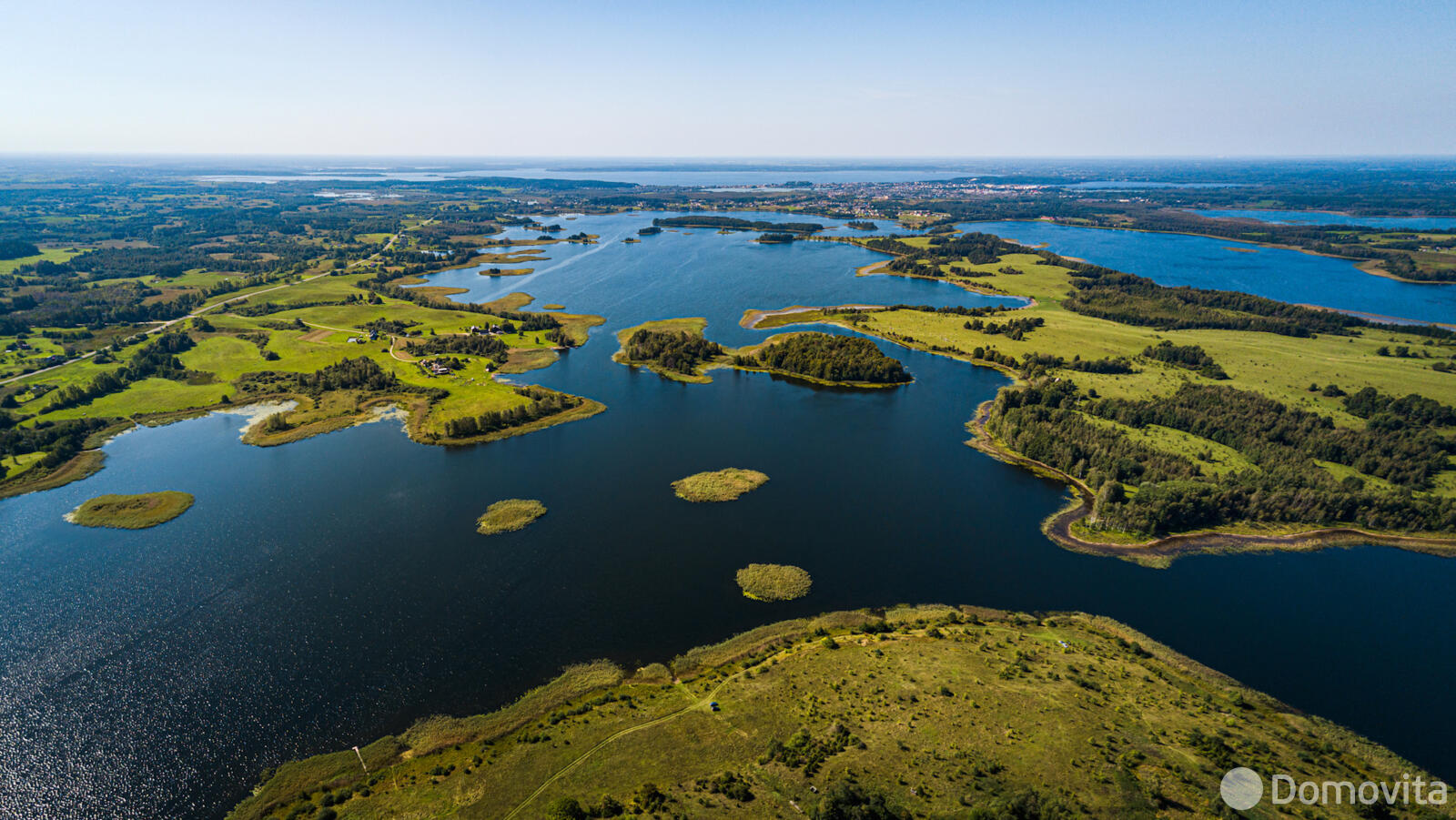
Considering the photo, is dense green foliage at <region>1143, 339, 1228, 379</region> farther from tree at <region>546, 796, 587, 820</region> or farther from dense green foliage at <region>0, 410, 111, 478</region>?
dense green foliage at <region>0, 410, 111, 478</region>

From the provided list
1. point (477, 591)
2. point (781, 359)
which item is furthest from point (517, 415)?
point (781, 359)

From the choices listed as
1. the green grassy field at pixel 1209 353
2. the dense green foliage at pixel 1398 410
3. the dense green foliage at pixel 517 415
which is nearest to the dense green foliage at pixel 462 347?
the dense green foliage at pixel 517 415

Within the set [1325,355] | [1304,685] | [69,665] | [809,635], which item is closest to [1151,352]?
[1325,355]

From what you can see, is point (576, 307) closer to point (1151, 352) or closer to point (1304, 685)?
point (1151, 352)

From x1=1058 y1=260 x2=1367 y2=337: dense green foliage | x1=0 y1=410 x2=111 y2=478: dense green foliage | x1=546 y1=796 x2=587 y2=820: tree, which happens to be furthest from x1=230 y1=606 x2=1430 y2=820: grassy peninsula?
x1=1058 y1=260 x2=1367 y2=337: dense green foliage

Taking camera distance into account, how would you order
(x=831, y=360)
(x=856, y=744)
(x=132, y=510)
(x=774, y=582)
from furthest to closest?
1. (x=831, y=360)
2. (x=132, y=510)
3. (x=774, y=582)
4. (x=856, y=744)

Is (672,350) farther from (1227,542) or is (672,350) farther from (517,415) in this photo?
(1227,542)

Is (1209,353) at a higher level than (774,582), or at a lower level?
higher
